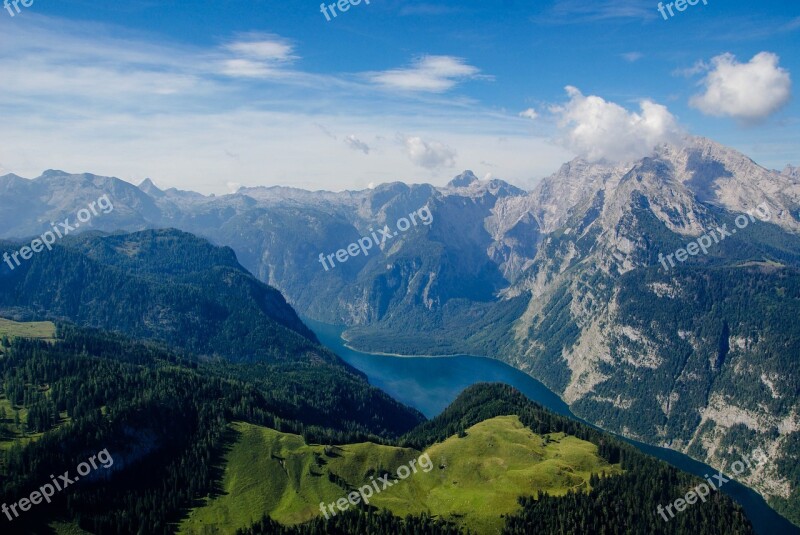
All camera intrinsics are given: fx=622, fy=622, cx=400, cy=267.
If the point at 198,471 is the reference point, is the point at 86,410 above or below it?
above


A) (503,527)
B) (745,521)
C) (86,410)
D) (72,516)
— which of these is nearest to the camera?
(72,516)

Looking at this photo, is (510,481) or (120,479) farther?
(510,481)

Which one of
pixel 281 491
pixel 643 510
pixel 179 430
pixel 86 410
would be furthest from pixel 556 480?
pixel 86 410

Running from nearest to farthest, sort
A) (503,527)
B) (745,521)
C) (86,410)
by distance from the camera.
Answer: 1. (503,527)
2. (745,521)
3. (86,410)

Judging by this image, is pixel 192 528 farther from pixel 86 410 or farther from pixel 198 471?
pixel 86 410

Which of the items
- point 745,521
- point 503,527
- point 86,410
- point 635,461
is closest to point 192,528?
point 86,410

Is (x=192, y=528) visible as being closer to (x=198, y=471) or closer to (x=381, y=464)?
(x=198, y=471)
